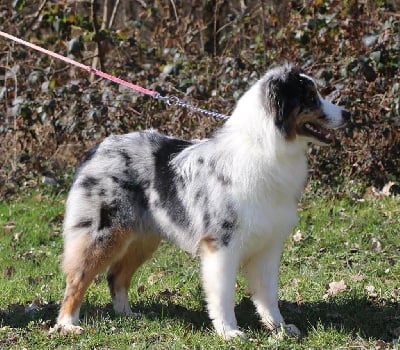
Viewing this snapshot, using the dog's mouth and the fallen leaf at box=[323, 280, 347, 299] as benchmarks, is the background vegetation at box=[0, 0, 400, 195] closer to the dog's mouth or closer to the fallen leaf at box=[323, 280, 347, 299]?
the fallen leaf at box=[323, 280, 347, 299]

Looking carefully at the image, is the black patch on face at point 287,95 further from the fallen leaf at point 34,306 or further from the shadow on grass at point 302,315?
the fallen leaf at point 34,306

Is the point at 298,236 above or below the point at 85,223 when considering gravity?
below

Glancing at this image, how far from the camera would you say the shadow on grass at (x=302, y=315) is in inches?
201

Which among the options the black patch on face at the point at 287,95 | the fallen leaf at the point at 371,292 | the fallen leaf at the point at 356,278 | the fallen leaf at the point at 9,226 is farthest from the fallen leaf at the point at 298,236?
the fallen leaf at the point at 9,226

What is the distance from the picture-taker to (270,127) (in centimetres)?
464

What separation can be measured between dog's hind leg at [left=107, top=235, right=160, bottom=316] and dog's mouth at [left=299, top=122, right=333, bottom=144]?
1.54 m

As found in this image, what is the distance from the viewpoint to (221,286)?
4832 mm

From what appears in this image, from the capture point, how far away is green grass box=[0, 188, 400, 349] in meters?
4.98

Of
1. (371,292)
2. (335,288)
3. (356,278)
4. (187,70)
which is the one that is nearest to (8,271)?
(335,288)

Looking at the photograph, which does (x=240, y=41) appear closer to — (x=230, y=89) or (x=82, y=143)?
(x=230, y=89)

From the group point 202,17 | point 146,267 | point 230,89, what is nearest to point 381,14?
point 230,89

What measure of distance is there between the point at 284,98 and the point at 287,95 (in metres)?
0.04

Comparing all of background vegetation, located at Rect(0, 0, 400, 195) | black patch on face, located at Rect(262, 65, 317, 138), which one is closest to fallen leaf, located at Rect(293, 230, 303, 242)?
background vegetation, located at Rect(0, 0, 400, 195)

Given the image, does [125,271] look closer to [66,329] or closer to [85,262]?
[85,262]
